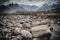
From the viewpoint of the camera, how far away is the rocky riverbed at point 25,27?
1.67m

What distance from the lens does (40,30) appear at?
1684 mm

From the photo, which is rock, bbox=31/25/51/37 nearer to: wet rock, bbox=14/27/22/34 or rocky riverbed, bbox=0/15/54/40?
rocky riverbed, bbox=0/15/54/40

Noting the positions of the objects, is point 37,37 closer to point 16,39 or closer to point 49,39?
point 49,39

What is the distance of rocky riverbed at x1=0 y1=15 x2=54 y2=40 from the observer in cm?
167

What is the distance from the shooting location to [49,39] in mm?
1655

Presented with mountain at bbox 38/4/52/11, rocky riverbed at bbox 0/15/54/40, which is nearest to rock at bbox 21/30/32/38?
rocky riverbed at bbox 0/15/54/40

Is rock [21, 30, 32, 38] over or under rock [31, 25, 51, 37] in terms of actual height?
under

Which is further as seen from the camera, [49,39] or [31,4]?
[31,4]

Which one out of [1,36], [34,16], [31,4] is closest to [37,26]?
[34,16]

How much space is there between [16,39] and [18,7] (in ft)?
1.46

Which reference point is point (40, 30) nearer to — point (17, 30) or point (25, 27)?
point (25, 27)

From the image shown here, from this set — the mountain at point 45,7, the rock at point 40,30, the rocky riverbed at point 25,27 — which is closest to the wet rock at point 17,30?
the rocky riverbed at point 25,27

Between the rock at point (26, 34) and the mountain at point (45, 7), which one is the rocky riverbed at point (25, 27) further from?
the mountain at point (45, 7)

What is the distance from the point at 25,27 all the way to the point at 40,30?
A: 21 cm
